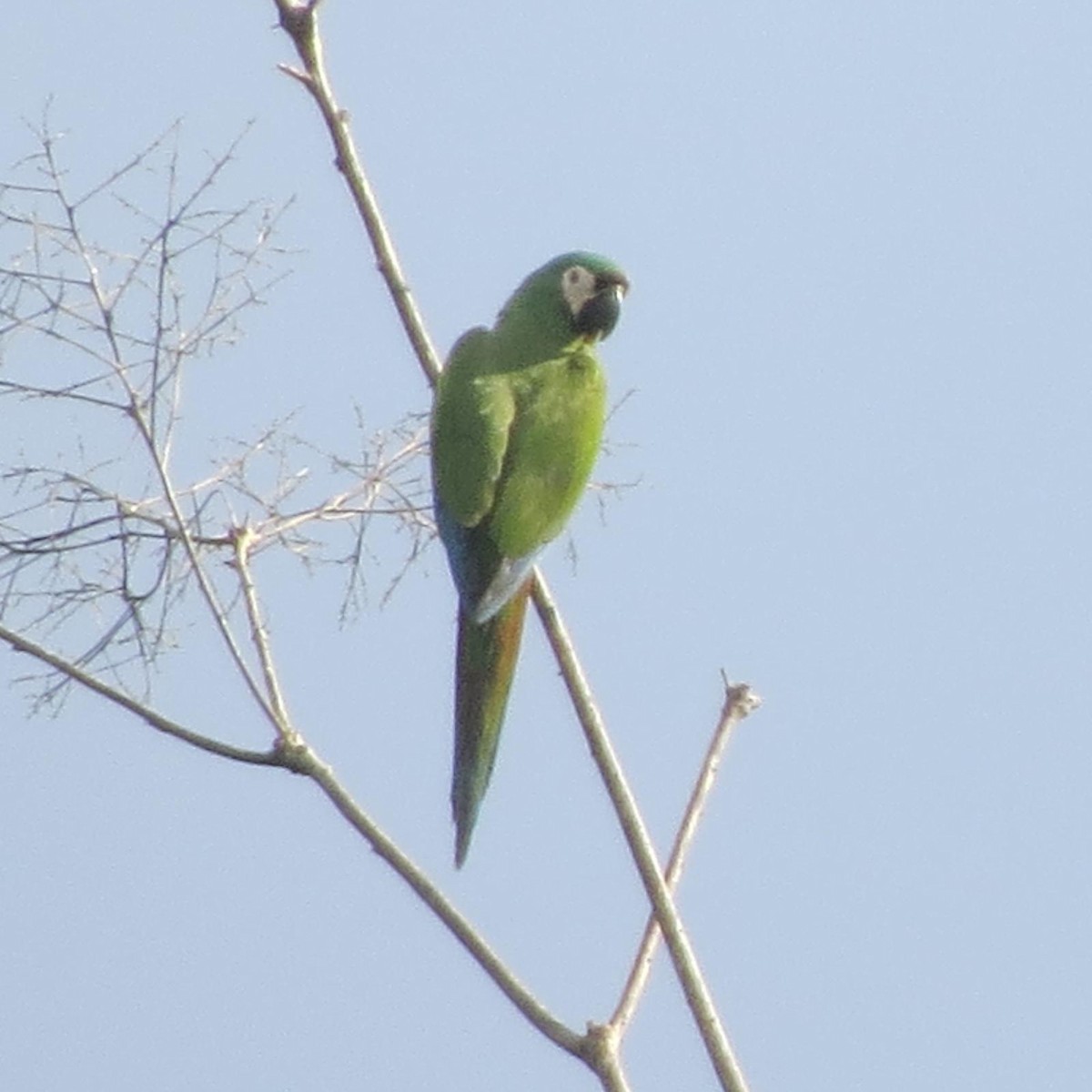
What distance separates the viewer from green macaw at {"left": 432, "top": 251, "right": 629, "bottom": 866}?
99.9 inches

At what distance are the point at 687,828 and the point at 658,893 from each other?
0.91ft

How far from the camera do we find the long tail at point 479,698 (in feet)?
7.82

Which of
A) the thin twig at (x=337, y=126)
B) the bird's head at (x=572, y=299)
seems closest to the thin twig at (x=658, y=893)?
the thin twig at (x=337, y=126)

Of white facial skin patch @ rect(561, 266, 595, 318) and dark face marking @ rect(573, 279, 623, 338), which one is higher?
white facial skin patch @ rect(561, 266, 595, 318)

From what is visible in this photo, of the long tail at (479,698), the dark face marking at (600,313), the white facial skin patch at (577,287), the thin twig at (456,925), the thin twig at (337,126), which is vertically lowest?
the thin twig at (456,925)

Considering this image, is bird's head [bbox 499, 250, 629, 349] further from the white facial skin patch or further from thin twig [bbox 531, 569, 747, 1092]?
thin twig [bbox 531, 569, 747, 1092]

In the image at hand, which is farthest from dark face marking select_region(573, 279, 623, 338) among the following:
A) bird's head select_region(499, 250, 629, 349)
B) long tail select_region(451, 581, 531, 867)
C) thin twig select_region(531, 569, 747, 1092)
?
thin twig select_region(531, 569, 747, 1092)

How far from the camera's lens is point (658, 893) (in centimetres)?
186

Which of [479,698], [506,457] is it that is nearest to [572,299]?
[506,457]

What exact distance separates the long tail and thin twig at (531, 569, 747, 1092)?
0.38 metres

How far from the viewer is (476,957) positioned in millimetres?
1759

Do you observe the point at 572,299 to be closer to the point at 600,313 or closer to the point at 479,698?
the point at 600,313

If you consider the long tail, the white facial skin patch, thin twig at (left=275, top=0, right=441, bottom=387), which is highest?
the white facial skin patch

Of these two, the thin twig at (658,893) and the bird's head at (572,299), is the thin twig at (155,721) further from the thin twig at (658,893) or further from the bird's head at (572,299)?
the bird's head at (572,299)
